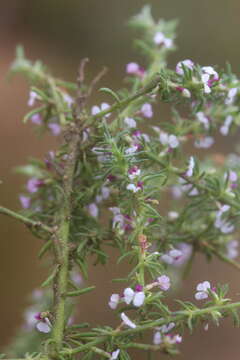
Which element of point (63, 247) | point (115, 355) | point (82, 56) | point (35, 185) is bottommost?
point (115, 355)

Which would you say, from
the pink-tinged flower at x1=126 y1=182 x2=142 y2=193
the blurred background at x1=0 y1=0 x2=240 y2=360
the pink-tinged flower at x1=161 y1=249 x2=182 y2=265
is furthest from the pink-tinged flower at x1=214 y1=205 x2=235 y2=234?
the blurred background at x1=0 y1=0 x2=240 y2=360

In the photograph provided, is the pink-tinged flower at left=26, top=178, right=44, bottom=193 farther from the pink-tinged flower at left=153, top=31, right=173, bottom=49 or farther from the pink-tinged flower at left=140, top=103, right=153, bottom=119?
the pink-tinged flower at left=153, top=31, right=173, bottom=49

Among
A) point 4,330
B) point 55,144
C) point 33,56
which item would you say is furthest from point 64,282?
point 33,56

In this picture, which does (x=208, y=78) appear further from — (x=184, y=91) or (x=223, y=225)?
(x=223, y=225)

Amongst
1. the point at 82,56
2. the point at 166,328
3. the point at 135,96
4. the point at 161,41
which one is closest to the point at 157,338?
the point at 166,328

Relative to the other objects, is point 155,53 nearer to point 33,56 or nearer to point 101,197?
point 101,197

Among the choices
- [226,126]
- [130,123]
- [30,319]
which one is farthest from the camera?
[30,319]

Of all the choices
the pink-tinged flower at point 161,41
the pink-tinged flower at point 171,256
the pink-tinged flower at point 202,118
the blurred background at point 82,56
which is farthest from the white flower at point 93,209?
the blurred background at point 82,56
